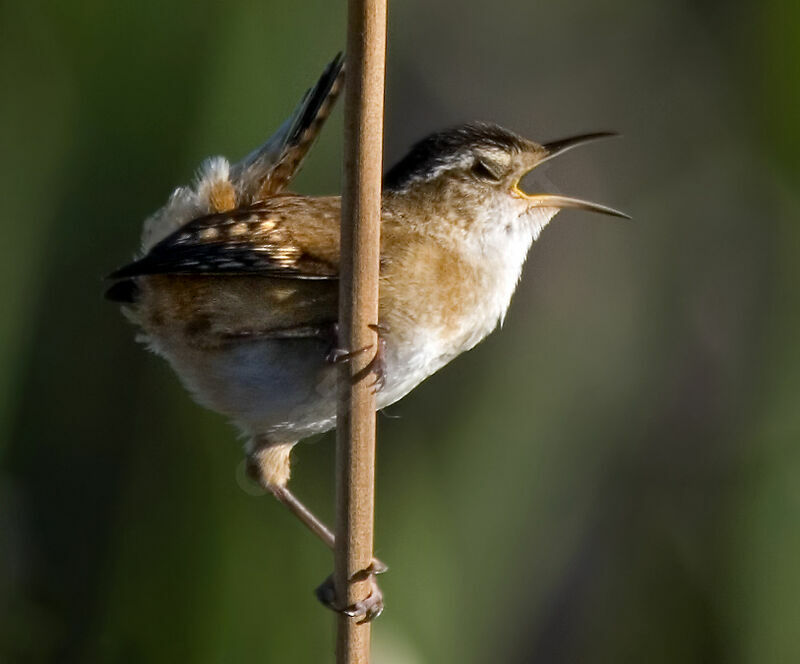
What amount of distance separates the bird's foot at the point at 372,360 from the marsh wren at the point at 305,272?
2 cm

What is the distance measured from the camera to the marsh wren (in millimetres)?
2055

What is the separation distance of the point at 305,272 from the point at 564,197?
1.73 ft

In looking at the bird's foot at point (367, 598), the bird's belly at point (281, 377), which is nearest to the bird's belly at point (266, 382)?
the bird's belly at point (281, 377)

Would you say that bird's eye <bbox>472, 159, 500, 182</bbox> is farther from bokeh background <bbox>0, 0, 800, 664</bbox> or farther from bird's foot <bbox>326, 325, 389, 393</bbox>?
bird's foot <bbox>326, 325, 389, 393</bbox>

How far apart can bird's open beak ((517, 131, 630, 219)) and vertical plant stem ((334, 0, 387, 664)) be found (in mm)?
649

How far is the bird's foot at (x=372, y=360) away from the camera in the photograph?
1.67m

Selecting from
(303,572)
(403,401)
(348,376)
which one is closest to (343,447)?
(348,376)

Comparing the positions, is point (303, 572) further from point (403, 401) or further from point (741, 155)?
point (741, 155)

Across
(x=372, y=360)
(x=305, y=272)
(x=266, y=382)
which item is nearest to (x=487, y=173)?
(x=305, y=272)

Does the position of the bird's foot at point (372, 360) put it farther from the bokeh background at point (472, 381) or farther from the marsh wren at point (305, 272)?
the bokeh background at point (472, 381)

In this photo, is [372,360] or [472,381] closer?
[372,360]

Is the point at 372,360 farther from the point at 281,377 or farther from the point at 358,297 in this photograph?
the point at 281,377

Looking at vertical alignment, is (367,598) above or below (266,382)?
below

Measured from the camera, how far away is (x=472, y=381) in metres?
2.74
